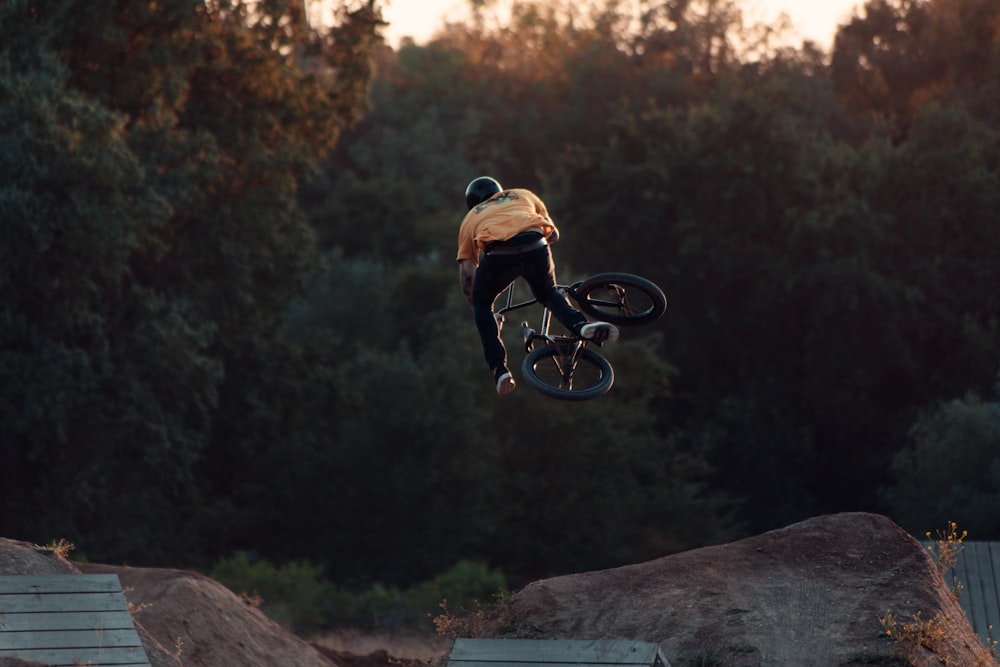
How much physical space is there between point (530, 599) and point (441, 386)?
2244 cm

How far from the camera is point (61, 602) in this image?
1214 cm

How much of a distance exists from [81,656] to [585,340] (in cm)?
497

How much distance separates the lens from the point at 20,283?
2909cm

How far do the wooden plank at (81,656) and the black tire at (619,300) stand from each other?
5.00m

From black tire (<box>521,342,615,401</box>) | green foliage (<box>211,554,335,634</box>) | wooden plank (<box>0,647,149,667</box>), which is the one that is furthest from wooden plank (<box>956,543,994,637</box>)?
green foliage (<box>211,554,335,634</box>)

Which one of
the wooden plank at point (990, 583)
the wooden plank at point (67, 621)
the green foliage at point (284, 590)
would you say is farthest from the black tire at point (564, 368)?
the green foliage at point (284, 590)

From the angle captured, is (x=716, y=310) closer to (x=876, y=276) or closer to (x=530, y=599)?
(x=876, y=276)

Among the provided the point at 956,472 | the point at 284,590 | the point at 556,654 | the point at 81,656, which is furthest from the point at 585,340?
the point at 956,472

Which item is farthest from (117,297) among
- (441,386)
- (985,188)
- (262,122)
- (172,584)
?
(985,188)

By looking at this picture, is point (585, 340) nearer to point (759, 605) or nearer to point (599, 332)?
point (599, 332)

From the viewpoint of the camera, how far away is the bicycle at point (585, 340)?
41.7 ft

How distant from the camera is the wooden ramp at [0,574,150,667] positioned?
1138 centimetres

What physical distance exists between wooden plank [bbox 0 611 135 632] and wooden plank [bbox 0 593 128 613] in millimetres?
71

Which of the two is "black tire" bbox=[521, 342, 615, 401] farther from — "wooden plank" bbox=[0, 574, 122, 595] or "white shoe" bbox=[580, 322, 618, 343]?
"wooden plank" bbox=[0, 574, 122, 595]
